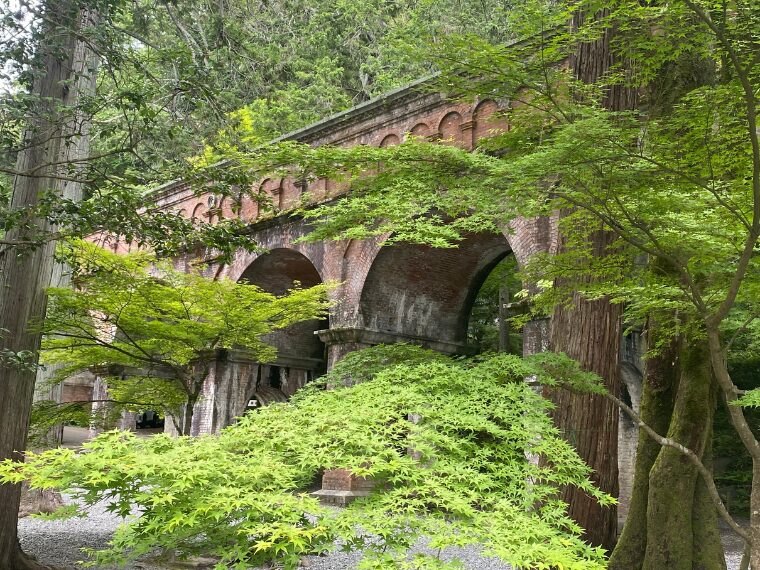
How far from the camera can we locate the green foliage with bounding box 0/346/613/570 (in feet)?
11.5

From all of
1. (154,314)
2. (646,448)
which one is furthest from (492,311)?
(646,448)

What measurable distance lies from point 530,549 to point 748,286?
8.29 feet

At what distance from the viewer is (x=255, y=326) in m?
10.4

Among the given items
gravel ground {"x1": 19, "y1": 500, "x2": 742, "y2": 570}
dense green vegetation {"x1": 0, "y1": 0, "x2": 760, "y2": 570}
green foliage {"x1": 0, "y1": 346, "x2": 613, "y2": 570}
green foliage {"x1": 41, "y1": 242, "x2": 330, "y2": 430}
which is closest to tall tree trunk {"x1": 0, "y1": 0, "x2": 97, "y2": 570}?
dense green vegetation {"x1": 0, "y1": 0, "x2": 760, "y2": 570}

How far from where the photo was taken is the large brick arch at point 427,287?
13.5 meters

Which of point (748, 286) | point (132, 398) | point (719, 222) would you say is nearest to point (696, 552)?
point (748, 286)

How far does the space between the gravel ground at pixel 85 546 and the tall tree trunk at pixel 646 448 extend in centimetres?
213

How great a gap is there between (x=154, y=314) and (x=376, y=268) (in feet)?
14.7

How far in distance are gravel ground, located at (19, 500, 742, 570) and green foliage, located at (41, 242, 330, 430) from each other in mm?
1780

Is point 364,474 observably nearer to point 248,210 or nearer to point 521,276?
point 521,276

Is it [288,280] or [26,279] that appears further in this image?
[288,280]

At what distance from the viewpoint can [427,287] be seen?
47.2 feet

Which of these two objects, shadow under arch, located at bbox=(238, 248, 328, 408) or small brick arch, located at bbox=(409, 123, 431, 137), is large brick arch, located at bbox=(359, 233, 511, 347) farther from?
shadow under arch, located at bbox=(238, 248, 328, 408)

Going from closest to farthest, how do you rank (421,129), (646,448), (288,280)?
(646,448), (421,129), (288,280)
